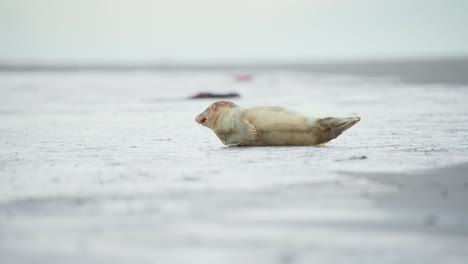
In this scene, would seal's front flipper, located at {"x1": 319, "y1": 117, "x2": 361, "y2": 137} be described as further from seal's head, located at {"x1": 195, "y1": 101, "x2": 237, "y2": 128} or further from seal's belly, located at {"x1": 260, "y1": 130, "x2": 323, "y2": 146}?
seal's head, located at {"x1": 195, "y1": 101, "x2": 237, "y2": 128}

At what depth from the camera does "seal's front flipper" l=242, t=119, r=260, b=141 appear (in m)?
8.42

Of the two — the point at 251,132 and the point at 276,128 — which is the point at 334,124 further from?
the point at 251,132

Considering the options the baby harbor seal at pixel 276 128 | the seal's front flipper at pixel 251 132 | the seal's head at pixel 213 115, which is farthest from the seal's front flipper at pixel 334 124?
the seal's head at pixel 213 115

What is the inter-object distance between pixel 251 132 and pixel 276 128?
0.27m

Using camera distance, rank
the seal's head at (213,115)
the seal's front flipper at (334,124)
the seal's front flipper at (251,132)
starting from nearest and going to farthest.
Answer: the seal's front flipper at (334,124)
the seal's front flipper at (251,132)
the seal's head at (213,115)

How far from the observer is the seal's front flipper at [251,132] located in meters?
8.42

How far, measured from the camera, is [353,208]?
16.8 ft

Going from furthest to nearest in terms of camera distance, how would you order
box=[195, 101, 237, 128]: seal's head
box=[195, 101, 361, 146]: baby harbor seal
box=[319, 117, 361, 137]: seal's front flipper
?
box=[195, 101, 237, 128]: seal's head
box=[195, 101, 361, 146]: baby harbor seal
box=[319, 117, 361, 137]: seal's front flipper

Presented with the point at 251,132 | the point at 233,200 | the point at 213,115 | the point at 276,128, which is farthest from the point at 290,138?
the point at 233,200

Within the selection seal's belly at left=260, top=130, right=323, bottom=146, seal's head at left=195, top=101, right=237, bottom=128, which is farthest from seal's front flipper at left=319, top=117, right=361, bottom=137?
seal's head at left=195, top=101, right=237, bottom=128

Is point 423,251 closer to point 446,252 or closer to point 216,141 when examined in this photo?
point 446,252

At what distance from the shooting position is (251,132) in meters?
8.42

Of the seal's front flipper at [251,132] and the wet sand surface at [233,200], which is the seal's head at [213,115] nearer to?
the wet sand surface at [233,200]

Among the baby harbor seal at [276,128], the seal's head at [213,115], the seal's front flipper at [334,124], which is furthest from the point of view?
the seal's head at [213,115]
